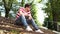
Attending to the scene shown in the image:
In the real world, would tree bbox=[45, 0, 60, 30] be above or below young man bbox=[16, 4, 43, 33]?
below

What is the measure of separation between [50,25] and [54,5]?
2624 mm

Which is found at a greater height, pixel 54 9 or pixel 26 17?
pixel 26 17

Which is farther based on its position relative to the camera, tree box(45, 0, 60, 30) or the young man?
tree box(45, 0, 60, 30)

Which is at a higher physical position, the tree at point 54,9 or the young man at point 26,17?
the young man at point 26,17

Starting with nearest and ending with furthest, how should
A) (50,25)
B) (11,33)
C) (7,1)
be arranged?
(11,33) → (7,1) → (50,25)

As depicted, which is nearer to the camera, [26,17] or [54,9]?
[26,17]

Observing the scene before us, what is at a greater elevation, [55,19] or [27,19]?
[27,19]

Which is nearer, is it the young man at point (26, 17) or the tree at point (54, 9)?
the young man at point (26, 17)

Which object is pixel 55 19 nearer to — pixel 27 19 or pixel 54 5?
pixel 54 5

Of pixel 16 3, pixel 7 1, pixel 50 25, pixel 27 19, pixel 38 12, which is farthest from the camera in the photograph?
pixel 38 12

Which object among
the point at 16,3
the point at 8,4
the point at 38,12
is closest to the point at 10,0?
the point at 8,4

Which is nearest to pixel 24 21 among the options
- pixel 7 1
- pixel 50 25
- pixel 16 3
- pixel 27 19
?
pixel 27 19

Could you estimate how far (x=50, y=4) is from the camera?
25.4 metres

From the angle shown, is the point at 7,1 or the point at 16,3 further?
the point at 16,3
